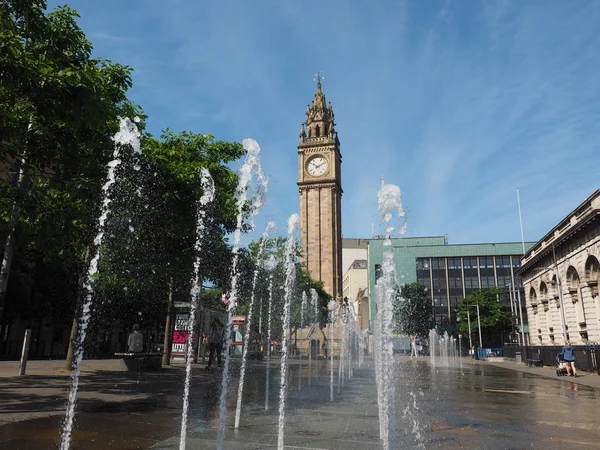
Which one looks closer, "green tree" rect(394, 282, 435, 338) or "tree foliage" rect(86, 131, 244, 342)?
"tree foliage" rect(86, 131, 244, 342)

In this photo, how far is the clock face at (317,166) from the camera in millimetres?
83500

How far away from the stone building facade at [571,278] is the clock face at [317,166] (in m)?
45.4

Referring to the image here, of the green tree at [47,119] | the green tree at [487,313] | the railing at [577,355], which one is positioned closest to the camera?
the green tree at [47,119]

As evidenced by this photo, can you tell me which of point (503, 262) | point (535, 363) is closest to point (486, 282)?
point (503, 262)

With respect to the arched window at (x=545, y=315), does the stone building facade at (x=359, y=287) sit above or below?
above

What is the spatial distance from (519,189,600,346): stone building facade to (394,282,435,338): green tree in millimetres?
32523

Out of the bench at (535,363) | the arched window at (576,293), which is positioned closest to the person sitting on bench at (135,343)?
the bench at (535,363)

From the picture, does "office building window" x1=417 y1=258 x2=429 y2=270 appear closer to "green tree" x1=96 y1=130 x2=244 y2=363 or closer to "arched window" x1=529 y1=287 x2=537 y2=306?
"arched window" x1=529 y1=287 x2=537 y2=306

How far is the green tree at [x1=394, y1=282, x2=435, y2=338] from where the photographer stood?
3034 inches

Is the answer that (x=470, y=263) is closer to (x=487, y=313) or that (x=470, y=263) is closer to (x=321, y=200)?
(x=487, y=313)

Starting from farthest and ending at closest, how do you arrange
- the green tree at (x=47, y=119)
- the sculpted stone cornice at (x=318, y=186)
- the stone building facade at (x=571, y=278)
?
the sculpted stone cornice at (x=318, y=186)
the stone building facade at (x=571, y=278)
the green tree at (x=47, y=119)

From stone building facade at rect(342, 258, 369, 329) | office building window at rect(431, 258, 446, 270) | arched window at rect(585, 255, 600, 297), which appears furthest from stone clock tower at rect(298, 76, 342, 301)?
arched window at rect(585, 255, 600, 297)

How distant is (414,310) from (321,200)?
25.3m

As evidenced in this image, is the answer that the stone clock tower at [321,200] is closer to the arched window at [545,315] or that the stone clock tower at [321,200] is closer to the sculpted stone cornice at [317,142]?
the sculpted stone cornice at [317,142]
